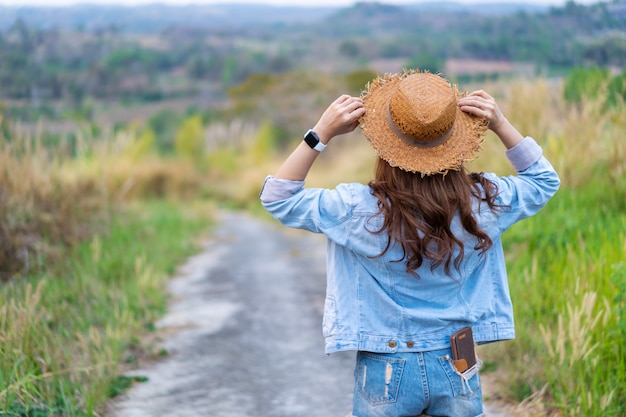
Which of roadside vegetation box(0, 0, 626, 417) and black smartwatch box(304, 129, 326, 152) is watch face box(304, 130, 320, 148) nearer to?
black smartwatch box(304, 129, 326, 152)

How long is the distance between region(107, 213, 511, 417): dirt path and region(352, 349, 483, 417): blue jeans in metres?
1.56

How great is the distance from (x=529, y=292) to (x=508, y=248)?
49.5 inches

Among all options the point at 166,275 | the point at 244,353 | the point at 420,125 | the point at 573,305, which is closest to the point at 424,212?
the point at 420,125

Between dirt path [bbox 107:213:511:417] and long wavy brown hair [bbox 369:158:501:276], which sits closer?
long wavy brown hair [bbox 369:158:501:276]

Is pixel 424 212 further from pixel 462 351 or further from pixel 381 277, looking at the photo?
pixel 462 351

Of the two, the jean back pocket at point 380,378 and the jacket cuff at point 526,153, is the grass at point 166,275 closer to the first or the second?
the jacket cuff at point 526,153

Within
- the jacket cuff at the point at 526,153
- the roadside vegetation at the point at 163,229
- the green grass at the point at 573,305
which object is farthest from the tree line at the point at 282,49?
the jacket cuff at the point at 526,153

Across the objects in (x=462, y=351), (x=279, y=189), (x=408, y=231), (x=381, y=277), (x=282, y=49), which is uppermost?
(x=282, y=49)

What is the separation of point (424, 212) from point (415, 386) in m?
→ 0.51

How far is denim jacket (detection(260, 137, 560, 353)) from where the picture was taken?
A: 7.12 ft

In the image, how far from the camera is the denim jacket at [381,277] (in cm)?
217

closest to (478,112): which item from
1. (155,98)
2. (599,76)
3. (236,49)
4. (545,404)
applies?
(545,404)

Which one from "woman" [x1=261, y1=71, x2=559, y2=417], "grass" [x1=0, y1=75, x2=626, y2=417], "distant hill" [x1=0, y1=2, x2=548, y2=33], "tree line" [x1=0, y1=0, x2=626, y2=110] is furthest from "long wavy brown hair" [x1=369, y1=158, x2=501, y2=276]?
"distant hill" [x1=0, y1=2, x2=548, y2=33]

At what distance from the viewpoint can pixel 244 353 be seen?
4.73m
